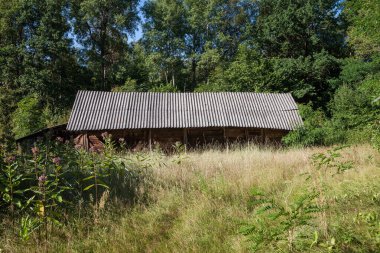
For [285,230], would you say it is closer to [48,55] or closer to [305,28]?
[305,28]

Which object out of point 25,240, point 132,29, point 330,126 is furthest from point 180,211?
point 132,29

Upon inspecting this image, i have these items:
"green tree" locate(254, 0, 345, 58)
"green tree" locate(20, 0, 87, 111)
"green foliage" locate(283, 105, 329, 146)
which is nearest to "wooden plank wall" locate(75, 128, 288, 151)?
"green foliage" locate(283, 105, 329, 146)

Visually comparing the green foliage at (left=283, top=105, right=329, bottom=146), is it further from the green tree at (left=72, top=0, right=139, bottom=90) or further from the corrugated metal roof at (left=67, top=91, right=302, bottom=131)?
the green tree at (left=72, top=0, right=139, bottom=90)

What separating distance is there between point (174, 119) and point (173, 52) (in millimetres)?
20705

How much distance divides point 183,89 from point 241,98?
19.1m

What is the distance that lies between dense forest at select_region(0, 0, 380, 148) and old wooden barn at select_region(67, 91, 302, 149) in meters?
2.41

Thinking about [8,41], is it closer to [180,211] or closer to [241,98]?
[241,98]

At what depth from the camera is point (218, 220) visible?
416 centimetres

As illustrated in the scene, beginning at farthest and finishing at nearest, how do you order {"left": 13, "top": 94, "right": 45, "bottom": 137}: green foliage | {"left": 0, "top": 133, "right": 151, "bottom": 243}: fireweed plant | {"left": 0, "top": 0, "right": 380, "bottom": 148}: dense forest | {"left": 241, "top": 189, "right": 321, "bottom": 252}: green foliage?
{"left": 0, "top": 0, "right": 380, "bottom": 148}: dense forest
{"left": 13, "top": 94, "right": 45, "bottom": 137}: green foliage
{"left": 0, "top": 133, "right": 151, "bottom": 243}: fireweed plant
{"left": 241, "top": 189, "right": 321, "bottom": 252}: green foliage

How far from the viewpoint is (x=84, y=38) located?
103 feet

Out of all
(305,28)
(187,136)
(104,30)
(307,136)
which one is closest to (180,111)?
(187,136)

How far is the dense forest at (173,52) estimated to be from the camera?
24.2m

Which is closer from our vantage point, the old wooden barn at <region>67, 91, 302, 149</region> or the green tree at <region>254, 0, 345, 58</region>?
the old wooden barn at <region>67, 91, 302, 149</region>

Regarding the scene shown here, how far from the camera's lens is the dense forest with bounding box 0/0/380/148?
24.2m
